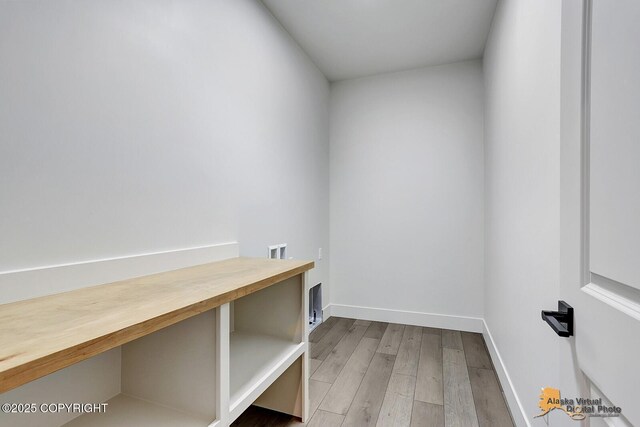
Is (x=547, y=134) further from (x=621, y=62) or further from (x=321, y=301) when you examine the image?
(x=321, y=301)

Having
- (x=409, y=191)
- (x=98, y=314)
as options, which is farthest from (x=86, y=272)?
(x=409, y=191)

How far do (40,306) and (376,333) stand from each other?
2.34 metres

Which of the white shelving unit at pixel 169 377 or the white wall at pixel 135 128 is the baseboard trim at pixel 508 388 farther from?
the white wall at pixel 135 128

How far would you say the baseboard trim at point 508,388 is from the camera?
141 cm

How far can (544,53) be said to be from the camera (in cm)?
114

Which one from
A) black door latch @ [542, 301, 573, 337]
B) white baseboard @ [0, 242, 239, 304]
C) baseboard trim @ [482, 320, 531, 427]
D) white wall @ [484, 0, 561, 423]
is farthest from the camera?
baseboard trim @ [482, 320, 531, 427]

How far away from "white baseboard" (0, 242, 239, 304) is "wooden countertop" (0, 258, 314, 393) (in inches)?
1.2

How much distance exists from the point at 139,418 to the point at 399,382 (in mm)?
1434

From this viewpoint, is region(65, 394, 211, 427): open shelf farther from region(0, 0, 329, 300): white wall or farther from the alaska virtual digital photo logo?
the alaska virtual digital photo logo

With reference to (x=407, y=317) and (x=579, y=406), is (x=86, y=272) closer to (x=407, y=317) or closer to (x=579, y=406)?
(x=579, y=406)

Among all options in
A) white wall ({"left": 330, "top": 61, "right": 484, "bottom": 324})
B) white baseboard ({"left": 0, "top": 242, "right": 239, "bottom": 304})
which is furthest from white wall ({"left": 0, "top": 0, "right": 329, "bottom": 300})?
white wall ({"left": 330, "top": 61, "right": 484, "bottom": 324})

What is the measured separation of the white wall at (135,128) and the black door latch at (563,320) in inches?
51.1

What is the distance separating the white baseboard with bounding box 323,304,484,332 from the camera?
8.85 ft

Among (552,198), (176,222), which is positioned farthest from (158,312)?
(552,198)
